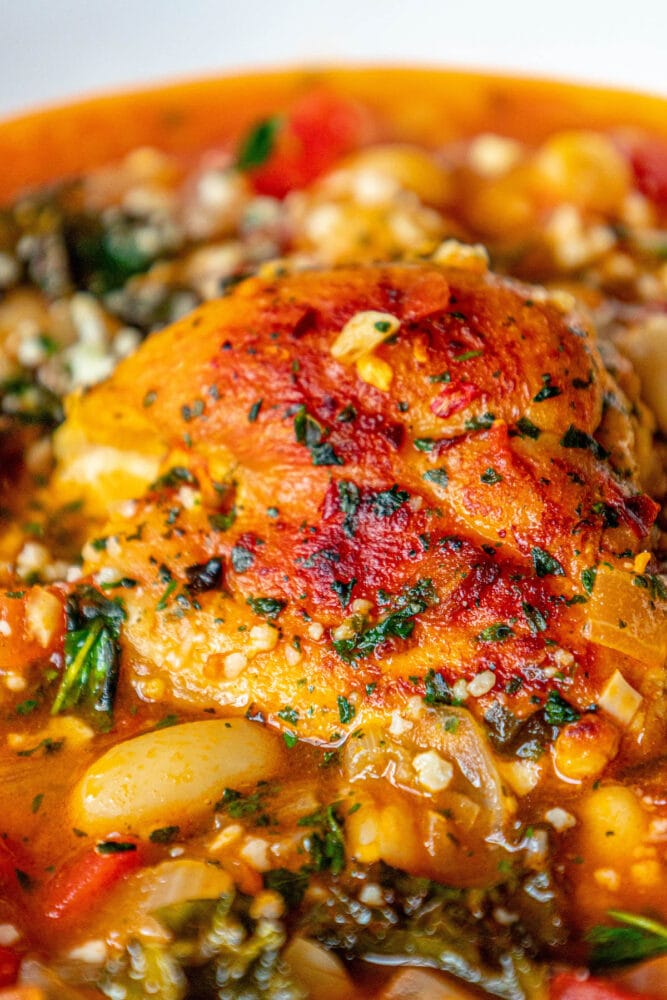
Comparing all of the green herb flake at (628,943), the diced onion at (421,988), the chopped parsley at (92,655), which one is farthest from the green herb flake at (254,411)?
the green herb flake at (628,943)

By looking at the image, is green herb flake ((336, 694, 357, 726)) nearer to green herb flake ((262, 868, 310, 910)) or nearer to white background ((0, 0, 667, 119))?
green herb flake ((262, 868, 310, 910))

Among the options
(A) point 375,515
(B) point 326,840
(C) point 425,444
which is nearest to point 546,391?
(C) point 425,444

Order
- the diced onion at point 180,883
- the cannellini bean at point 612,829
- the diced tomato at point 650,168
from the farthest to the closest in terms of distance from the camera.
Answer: the diced tomato at point 650,168
the cannellini bean at point 612,829
the diced onion at point 180,883

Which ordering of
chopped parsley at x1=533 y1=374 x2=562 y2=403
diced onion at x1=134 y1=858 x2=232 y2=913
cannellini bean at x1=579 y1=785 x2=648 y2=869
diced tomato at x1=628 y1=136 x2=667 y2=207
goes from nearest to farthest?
diced onion at x1=134 y1=858 x2=232 y2=913 → cannellini bean at x1=579 y1=785 x2=648 y2=869 → chopped parsley at x1=533 y1=374 x2=562 y2=403 → diced tomato at x1=628 y1=136 x2=667 y2=207

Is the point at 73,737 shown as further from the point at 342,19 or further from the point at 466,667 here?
the point at 342,19

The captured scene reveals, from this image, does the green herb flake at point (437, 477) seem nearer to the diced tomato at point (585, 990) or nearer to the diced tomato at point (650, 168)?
the diced tomato at point (585, 990)

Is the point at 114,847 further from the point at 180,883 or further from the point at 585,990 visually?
the point at 585,990

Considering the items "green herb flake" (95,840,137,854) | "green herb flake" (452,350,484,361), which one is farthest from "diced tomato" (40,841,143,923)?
"green herb flake" (452,350,484,361)
